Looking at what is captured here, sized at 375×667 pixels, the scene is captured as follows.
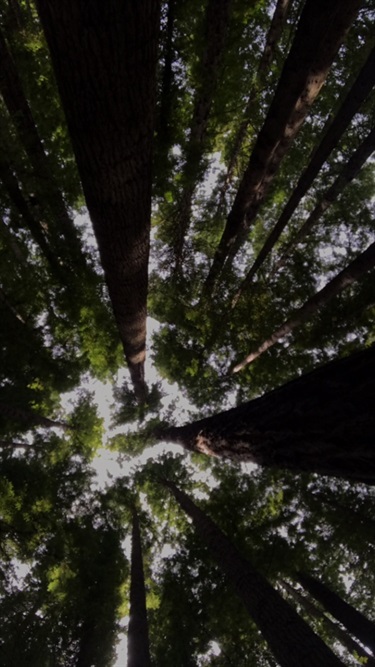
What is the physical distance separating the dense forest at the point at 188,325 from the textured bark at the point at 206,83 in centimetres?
4

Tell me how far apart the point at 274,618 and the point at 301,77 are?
7.94m

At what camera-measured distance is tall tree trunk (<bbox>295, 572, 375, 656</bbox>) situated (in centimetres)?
971

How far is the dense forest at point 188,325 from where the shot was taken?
318cm

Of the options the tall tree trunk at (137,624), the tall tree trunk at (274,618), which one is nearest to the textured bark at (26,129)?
the tall tree trunk at (274,618)

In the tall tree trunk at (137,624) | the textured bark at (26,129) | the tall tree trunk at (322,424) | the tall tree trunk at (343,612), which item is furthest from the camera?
the tall tree trunk at (343,612)

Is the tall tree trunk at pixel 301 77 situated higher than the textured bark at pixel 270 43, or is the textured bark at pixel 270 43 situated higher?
the textured bark at pixel 270 43

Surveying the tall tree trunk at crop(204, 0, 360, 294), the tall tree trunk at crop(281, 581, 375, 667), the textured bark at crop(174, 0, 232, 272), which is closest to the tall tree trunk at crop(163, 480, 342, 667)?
the tall tree trunk at crop(281, 581, 375, 667)

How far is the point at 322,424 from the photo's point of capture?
2.97m

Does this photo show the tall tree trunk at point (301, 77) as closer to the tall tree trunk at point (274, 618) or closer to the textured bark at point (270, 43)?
the textured bark at point (270, 43)

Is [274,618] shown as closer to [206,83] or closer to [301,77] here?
[301,77]

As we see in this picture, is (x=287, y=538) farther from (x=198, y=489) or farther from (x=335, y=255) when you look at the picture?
(x=335, y=255)

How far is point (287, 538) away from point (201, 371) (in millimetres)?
5843

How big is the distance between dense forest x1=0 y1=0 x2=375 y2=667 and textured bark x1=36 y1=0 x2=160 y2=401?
2 centimetres

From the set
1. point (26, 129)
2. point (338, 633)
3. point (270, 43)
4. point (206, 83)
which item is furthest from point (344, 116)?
point (338, 633)
